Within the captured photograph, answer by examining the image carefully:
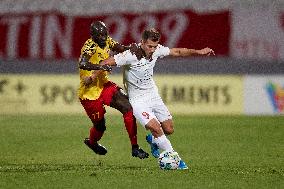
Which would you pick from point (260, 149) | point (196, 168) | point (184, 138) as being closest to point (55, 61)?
point (184, 138)

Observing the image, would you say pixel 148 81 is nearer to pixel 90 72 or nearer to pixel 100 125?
pixel 90 72

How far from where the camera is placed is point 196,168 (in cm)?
1180

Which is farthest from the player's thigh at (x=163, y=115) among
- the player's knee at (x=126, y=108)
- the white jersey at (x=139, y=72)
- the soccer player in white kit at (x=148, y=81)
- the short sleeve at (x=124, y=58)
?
the short sleeve at (x=124, y=58)

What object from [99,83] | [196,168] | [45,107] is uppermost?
[99,83]

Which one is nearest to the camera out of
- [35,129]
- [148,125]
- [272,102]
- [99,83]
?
[148,125]

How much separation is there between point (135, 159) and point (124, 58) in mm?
2558

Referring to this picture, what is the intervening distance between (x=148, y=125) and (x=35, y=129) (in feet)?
26.3

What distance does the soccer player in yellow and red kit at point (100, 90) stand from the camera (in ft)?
40.4

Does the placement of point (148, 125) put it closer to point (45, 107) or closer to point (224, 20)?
point (45, 107)

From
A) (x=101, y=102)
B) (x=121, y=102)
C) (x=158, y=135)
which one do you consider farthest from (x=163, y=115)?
(x=101, y=102)

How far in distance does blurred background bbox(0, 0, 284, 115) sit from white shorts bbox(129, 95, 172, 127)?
9.95 m

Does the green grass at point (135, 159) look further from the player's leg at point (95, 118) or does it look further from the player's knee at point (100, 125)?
the player's knee at point (100, 125)

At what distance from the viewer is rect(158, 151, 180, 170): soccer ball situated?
11297mm

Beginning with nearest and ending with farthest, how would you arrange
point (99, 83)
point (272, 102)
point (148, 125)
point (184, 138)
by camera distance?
point (148, 125)
point (99, 83)
point (184, 138)
point (272, 102)
